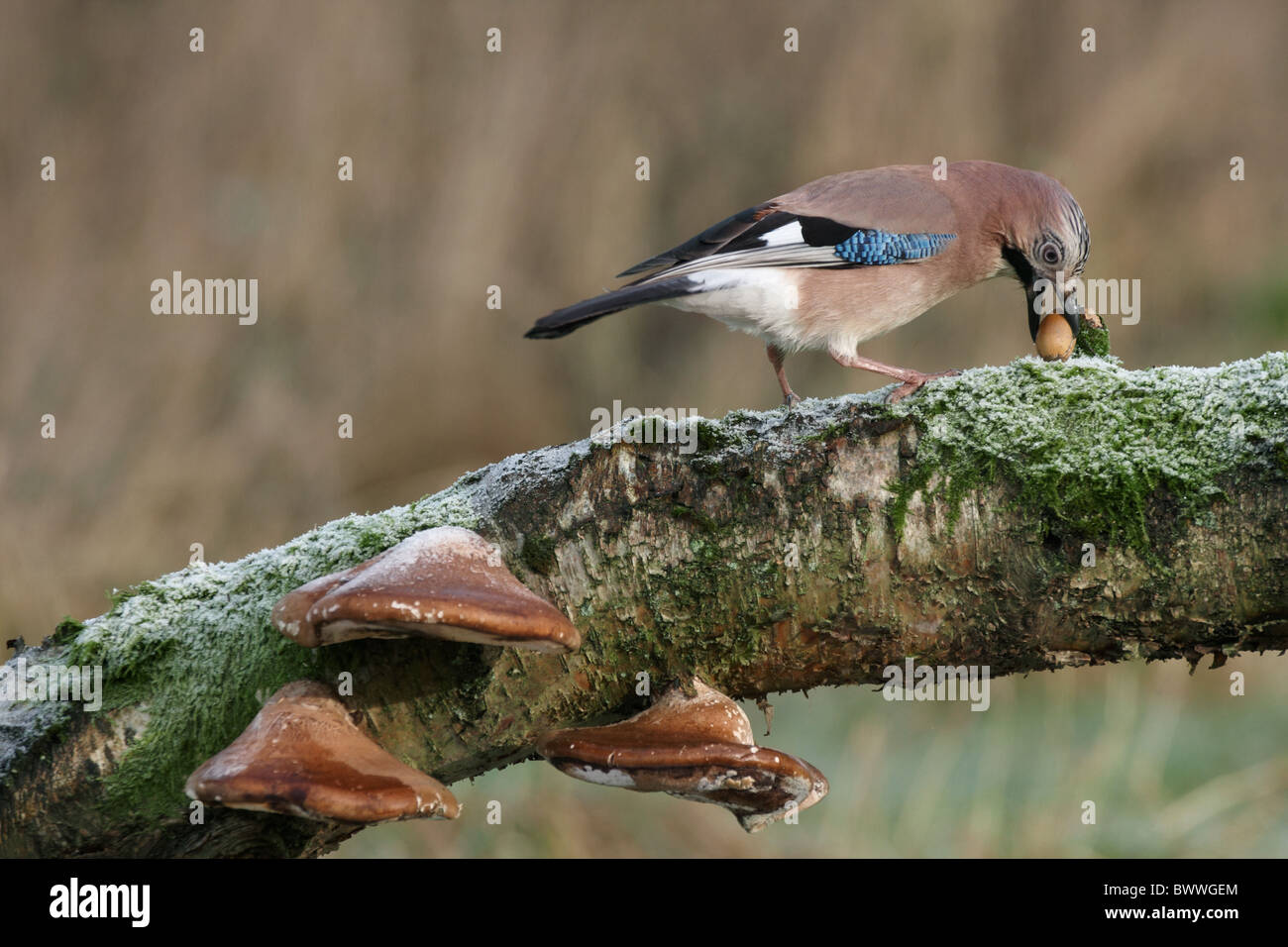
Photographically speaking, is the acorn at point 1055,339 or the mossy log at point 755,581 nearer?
the mossy log at point 755,581

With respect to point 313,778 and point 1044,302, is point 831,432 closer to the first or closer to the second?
point 313,778

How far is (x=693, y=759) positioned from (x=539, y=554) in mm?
420

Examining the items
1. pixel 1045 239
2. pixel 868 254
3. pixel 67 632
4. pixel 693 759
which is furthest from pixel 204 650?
pixel 1045 239

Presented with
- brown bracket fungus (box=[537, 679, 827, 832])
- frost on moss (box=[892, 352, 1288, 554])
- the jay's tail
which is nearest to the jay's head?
the jay's tail

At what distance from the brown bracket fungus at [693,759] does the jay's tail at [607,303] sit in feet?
2.82

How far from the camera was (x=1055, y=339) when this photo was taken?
273 cm

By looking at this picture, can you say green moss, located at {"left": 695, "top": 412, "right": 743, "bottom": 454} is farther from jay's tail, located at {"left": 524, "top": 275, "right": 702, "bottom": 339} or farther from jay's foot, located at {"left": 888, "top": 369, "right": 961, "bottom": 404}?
jay's tail, located at {"left": 524, "top": 275, "right": 702, "bottom": 339}

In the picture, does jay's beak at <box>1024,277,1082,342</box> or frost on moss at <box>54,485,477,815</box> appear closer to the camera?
frost on moss at <box>54,485,477,815</box>

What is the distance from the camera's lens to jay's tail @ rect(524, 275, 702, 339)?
249 centimetres

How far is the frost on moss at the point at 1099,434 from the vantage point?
1724 millimetres

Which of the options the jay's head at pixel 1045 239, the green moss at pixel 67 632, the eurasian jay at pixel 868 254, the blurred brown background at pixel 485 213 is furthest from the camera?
the blurred brown background at pixel 485 213

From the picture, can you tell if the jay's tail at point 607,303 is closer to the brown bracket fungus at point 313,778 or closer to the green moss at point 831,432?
the green moss at point 831,432

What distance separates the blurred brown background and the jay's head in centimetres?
253

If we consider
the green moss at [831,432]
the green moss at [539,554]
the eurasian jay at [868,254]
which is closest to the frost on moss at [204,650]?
the green moss at [539,554]
